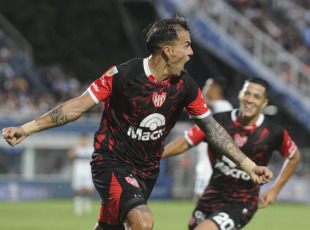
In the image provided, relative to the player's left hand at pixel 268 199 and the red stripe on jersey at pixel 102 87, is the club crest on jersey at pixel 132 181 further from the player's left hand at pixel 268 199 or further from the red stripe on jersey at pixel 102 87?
the player's left hand at pixel 268 199

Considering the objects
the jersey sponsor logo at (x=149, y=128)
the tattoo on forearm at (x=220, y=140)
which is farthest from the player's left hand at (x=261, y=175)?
the jersey sponsor logo at (x=149, y=128)

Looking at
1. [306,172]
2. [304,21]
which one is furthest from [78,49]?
[306,172]

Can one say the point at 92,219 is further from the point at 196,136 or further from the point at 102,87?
the point at 102,87

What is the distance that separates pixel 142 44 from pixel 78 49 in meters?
3.55

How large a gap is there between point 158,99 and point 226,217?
6.36 ft

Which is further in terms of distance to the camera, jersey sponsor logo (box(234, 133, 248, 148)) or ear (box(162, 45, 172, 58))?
jersey sponsor logo (box(234, 133, 248, 148))

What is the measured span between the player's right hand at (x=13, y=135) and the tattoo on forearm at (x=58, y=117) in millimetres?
384

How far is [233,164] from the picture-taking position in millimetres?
7879

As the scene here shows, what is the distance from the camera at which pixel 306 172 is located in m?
26.1

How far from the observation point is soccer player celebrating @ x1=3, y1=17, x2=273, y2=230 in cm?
628

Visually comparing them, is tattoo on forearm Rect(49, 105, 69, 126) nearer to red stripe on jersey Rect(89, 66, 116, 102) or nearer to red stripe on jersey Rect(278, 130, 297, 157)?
red stripe on jersey Rect(89, 66, 116, 102)

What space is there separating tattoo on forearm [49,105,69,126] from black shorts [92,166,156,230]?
2.29 ft

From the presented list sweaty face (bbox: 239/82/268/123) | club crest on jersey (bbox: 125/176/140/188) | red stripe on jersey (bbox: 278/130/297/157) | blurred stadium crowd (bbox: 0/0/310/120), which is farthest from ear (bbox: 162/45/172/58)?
blurred stadium crowd (bbox: 0/0/310/120)

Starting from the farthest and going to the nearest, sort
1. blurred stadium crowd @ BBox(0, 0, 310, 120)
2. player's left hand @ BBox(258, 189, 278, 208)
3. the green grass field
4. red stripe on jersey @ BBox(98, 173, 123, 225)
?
1. blurred stadium crowd @ BBox(0, 0, 310, 120)
2. the green grass field
3. player's left hand @ BBox(258, 189, 278, 208)
4. red stripe on jersey @ BBox(98, 173, 123, 225)
